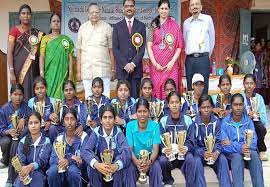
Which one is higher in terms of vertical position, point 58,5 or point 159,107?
point 58,5

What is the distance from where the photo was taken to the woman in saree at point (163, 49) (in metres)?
5.08

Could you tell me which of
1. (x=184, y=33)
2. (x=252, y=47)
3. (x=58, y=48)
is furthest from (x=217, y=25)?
(x=58, y=48)

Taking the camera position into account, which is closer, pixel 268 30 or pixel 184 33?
pixel 184 33

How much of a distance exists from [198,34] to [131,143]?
1.75 metres

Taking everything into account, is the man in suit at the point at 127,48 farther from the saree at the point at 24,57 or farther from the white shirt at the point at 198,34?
the saree at the point at 24,57

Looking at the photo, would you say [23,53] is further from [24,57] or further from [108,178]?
[108,178]

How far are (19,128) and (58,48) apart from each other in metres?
1.25

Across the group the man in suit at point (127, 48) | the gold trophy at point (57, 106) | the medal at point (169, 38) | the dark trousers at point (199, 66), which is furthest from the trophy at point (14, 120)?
the dark trousers at point (199, 66)

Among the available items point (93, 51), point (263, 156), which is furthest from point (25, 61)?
point (263, 156)

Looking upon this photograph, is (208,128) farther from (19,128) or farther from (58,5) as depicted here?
(58,5)

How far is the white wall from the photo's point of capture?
8406 millimetres

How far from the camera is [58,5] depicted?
8.37 metres

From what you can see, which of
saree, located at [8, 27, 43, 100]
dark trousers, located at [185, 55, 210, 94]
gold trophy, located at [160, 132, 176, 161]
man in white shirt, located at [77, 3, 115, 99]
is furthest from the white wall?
gold trophy, located at [160, 132, 176, 161]

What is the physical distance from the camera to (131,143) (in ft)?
13.6
